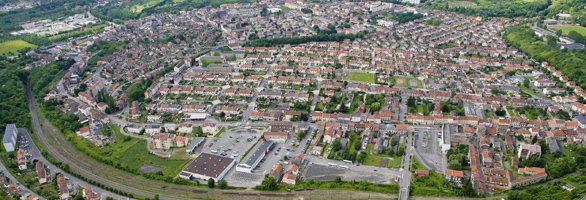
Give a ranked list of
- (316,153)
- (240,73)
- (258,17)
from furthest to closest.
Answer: (258,17) → (240,73) → (316,153)

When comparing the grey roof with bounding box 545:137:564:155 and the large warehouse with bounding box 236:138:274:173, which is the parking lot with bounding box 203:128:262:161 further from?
the grey roof with bounding box 545:137:564:155

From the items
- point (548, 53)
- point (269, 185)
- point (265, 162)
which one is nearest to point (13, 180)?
point (265, 162)

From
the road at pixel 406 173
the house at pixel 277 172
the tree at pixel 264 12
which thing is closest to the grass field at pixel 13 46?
the tree at pixel 264 12

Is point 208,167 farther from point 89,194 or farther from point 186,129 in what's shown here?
point 89,194

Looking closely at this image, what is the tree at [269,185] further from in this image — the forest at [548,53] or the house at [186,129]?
the forest at [548,53]

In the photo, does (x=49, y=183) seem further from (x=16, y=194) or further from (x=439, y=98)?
(x=439, y=98)

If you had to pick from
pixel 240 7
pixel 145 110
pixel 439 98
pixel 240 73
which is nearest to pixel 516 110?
pixel 439 98
